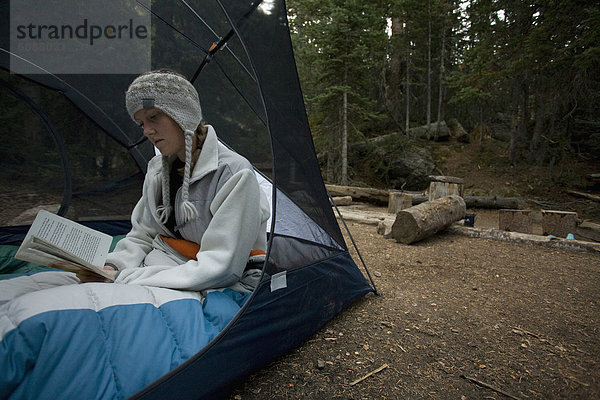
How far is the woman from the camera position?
1.40 meters

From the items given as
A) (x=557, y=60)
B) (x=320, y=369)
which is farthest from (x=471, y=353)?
(x=557, y=60)

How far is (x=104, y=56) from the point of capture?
3068 millimetres

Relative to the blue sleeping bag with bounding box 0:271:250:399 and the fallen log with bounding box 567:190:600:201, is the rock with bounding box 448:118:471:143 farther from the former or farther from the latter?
the blue sleeping bag with bounding box 0:271:250:399

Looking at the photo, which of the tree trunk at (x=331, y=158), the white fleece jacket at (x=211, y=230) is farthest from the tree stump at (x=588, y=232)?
the tree trunk at (x=331, y=158)

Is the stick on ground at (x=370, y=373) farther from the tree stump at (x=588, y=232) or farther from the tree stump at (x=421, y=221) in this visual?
the tree stump at (x=588, y=232)

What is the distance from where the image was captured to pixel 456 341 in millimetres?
1970

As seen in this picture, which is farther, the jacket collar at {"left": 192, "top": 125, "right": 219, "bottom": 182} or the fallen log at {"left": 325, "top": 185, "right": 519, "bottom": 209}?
the fallen log at {"left": 325, "top": 185, "right": 519, "bottom": 209}

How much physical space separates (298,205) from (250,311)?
735 millimetres

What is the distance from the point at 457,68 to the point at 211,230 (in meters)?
18.2

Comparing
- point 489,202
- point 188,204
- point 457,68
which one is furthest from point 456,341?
point 457,68

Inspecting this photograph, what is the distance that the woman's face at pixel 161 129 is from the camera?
1499mm

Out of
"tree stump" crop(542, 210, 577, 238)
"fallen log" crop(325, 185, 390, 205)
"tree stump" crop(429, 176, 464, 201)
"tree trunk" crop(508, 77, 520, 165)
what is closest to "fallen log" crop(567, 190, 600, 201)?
"tree trunk" crop(508, 77, 520, 165)

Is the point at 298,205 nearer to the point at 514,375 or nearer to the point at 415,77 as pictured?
the point at 514,375

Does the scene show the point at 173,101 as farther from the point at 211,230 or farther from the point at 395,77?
the point at 395,77
